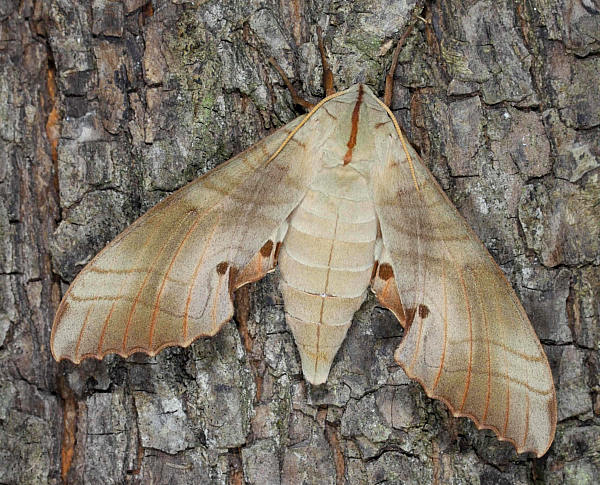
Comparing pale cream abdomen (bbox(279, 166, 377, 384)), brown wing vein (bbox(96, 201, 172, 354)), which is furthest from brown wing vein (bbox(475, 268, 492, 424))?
brown wing vein (bbox(96, 201, 172, 354))

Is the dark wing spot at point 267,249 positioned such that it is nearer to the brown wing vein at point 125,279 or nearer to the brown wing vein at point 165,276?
the brown wing vein at point 165,276

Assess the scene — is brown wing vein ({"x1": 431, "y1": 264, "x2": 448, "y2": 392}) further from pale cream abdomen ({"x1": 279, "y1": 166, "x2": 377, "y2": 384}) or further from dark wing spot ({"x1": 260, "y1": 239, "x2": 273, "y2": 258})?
dark wing spot ({"x1": 260, "y1": 239, "x2": 273, "y2": 258})

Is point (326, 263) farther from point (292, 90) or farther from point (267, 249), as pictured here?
point (292, 90)

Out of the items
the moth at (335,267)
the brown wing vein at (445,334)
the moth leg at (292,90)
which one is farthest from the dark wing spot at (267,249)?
the brown wing vein at (445,334)

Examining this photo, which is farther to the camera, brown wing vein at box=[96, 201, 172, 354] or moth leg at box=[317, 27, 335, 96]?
moth leg at box=[317, 27, 335, 96]

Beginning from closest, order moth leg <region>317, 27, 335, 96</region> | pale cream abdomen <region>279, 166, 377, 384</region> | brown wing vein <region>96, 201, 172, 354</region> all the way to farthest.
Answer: brown wing vein <region>96, 201, 172, 354</region> → pale cream abdomen <region>279, 166, 377, 384</region> → moth leg <region>317, 27, 335, 96</region>

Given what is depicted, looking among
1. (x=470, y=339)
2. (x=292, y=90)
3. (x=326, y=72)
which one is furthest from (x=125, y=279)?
(x=470, y=339)

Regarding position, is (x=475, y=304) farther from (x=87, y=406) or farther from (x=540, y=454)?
(x=87, y=406)
